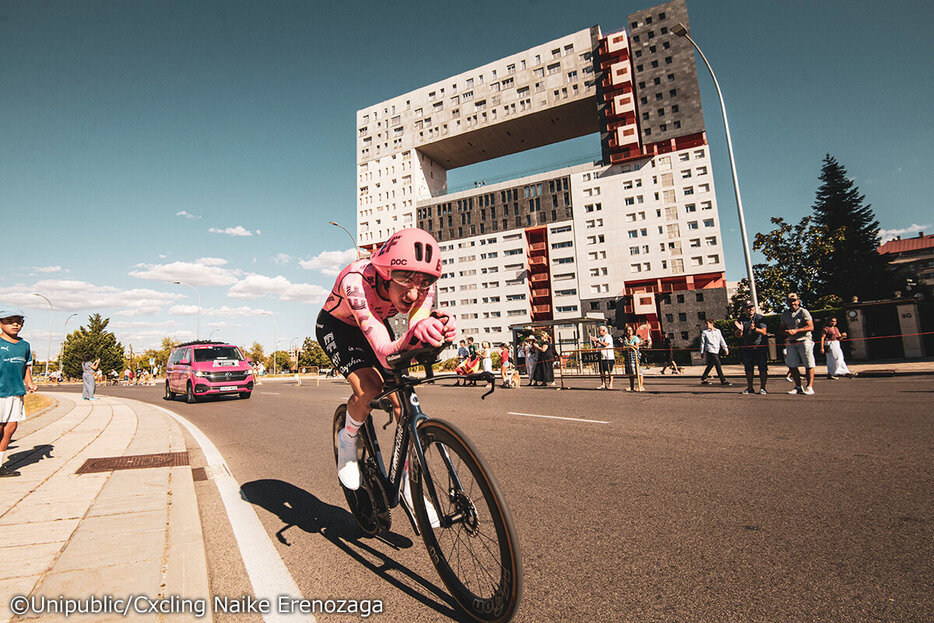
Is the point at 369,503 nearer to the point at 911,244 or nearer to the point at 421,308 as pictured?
the point at 421,308

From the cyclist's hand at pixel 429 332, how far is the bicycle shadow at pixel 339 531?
1221 millimetres

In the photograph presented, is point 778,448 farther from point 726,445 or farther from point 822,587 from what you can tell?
point 822,587

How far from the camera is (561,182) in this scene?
241 feet

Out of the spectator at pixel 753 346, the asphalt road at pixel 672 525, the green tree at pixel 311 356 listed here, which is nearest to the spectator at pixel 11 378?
the asphalt road at pixel 672 525

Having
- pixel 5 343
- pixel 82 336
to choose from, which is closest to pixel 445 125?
pixel 82 336

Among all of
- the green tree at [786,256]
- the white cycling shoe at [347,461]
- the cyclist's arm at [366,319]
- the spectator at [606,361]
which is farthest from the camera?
the green tree at [786,256]

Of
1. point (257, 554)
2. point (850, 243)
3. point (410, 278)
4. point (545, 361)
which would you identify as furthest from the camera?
point (850, 243)

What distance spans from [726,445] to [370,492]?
4.04 meters

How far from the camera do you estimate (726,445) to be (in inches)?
192

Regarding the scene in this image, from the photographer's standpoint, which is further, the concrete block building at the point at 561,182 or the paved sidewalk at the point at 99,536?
the concrete block building at the point at 561,182

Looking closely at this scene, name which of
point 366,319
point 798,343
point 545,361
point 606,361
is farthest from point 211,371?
point 798,343

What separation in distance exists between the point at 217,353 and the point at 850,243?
54.4 m

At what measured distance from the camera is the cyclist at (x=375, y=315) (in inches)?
85.9

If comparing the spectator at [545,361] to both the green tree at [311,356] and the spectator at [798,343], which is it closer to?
the spectator at [798,343]
